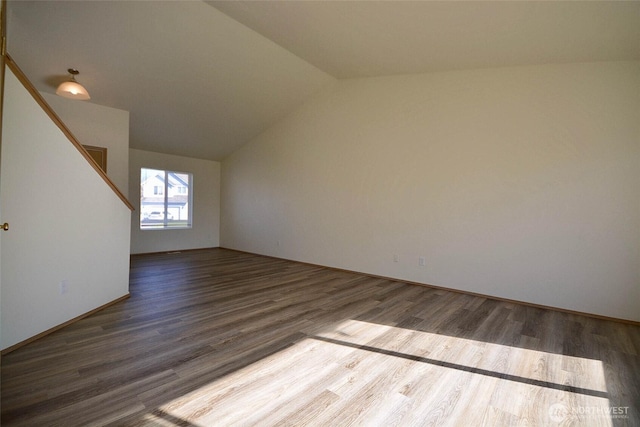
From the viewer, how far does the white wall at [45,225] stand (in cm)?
222

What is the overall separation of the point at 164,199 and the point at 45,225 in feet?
16.6

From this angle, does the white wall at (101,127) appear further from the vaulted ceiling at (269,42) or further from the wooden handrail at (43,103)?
the wooden handrail at (43,103)

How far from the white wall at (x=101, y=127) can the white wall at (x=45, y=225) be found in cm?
236

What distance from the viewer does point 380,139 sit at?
5.08m

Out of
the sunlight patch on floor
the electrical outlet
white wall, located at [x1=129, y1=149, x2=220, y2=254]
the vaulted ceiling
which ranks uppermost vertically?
the vaulted ceiling

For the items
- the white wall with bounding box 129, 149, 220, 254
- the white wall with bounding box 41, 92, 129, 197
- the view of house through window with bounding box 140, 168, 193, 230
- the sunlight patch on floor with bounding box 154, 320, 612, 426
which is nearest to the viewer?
the sunlight patch on floor with bounding box 154, 320, 612, 426

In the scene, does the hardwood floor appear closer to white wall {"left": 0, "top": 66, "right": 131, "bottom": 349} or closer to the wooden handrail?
white wall {"left": 0, "top": 66, "right": 131, "bottom": 349}

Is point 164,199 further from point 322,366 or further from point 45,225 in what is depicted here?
point 322,366

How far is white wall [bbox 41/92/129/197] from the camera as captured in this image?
4.70 metres

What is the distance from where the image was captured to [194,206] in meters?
7.75

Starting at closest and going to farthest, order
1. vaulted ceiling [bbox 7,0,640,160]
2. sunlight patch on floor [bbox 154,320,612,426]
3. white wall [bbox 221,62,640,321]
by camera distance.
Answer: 1. sunlight patch on floor [bbox 154,320,612,426]
2. vaulted ceiling [bbox 7,0,640,160]
3. white wall [bbox 221,62,640,321]

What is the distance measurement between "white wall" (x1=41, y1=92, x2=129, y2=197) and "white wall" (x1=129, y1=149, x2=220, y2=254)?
62.6 inches

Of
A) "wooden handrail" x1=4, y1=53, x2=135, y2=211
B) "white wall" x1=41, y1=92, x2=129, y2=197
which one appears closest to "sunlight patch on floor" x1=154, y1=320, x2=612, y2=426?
"wooden handrail" x1=4, y1=53, x2=135, y2=211

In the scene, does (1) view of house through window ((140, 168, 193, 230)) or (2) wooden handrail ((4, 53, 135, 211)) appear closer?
(2) wooden handrail ((4, 53, 135, 211))
